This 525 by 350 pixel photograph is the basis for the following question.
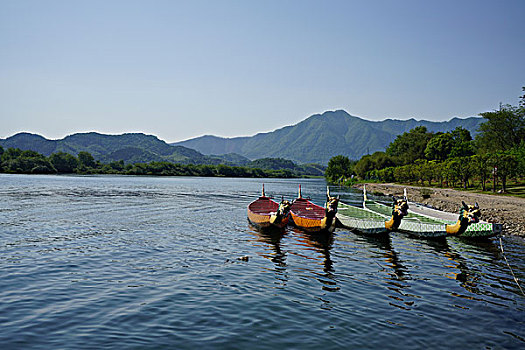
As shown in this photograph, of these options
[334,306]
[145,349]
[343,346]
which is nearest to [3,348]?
[145,349]

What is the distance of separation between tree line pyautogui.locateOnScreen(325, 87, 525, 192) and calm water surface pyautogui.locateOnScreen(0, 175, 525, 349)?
160 ft

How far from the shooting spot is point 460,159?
3226 inches

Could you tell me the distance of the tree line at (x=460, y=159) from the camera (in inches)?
2662


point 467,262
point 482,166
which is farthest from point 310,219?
point 482,166

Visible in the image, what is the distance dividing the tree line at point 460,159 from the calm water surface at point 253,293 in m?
48.9

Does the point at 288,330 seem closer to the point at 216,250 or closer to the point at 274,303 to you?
the point at 274,303

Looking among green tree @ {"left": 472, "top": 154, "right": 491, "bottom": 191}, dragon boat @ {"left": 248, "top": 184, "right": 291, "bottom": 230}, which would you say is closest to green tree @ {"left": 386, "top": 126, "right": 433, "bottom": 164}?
green tree @ {"left": 472, "top": 154, "right": 491, "bottom": 191}

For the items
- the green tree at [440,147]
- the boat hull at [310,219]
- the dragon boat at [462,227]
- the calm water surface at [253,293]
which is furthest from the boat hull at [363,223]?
the green tree at [440,147]

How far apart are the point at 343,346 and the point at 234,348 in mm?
3105

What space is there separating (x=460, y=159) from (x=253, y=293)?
82809mm

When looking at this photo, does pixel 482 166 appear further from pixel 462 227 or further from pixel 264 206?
pixel 462 227

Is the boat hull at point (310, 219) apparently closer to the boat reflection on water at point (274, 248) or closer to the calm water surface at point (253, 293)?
the calm water surface at point (253, 293)

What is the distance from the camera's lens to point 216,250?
21.9 m

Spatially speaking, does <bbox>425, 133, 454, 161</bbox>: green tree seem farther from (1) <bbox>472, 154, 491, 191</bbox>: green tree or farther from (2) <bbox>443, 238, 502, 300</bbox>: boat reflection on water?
(2) <bbox>443, 238, 502, 300</bbox>: boat reflection on water
